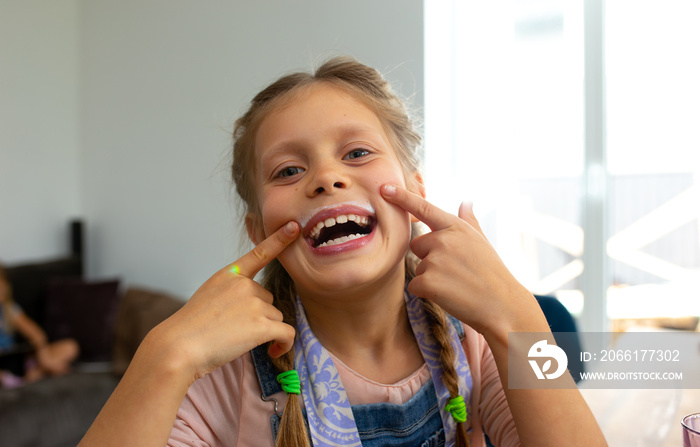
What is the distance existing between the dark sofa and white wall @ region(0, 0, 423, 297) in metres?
0.29

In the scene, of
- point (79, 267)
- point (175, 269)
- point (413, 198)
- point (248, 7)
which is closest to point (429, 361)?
point (413, 198)

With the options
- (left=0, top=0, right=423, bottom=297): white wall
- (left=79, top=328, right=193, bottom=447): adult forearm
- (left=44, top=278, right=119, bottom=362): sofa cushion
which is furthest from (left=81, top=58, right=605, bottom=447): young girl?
(left=44, top=278, right=119, bottom=362): sofa cushion

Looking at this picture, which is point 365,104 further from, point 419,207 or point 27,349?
point 27,349

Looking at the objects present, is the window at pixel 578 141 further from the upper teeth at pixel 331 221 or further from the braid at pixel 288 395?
the upper teeth at pixel 331 221

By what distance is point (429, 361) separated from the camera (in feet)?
3.44

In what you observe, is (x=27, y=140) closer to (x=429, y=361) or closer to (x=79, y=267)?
(x=79, y=267)

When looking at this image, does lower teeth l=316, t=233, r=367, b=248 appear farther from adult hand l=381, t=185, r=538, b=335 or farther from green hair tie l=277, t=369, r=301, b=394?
green hair tie l=277, t=369, r=301, b=394

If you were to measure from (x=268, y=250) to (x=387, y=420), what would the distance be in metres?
0.37

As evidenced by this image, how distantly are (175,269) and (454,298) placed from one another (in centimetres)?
281

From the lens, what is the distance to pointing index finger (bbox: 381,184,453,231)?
3.11ft

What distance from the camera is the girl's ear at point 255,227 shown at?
1175mm

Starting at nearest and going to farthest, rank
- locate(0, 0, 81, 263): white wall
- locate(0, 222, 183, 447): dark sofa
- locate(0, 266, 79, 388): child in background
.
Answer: locate(0, 222, 183, 447): dark sofa, locate(0, 266, 79, 388): child in background, locate(0, 0, 81, 263): white wall

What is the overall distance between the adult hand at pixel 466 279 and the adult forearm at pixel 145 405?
408 mm

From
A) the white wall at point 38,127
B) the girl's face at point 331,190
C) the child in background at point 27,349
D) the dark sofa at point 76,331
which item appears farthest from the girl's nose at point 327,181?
the white wall at point 38,127
